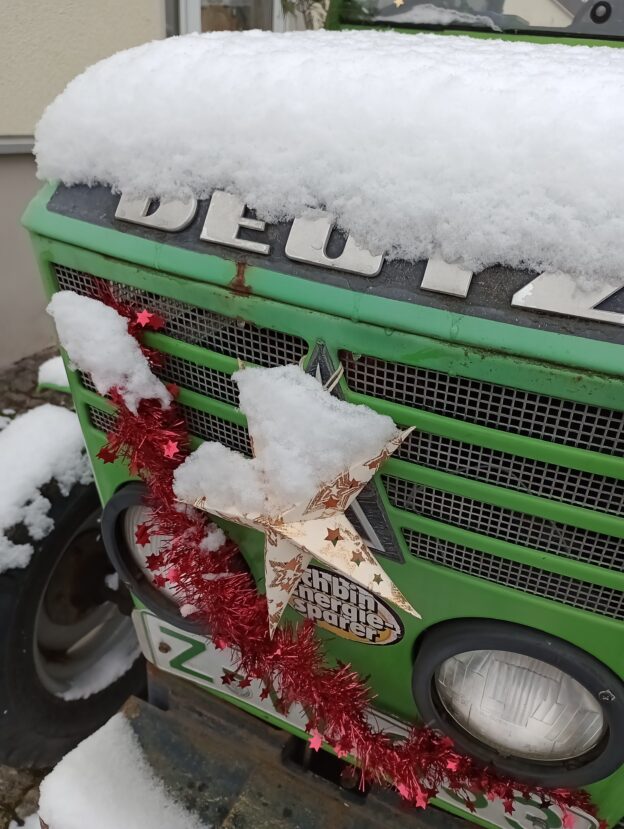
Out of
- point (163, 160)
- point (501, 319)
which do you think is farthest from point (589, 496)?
point (163, 160)

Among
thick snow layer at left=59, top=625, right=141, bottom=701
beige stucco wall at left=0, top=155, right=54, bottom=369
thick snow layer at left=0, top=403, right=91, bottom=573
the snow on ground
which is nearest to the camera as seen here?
thick snow layer at left=0, top=403, right=91, bottom=573

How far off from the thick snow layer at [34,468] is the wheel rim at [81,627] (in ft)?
0.42

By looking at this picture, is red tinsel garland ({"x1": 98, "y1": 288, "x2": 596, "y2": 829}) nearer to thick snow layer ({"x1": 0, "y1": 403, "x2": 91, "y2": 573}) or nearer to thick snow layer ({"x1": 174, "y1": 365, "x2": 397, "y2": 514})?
thick snow layer ({"x1": 174, "y1": 365, "x2": 397, "y2": 514})

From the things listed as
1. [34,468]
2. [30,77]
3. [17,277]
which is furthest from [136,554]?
[30,77]

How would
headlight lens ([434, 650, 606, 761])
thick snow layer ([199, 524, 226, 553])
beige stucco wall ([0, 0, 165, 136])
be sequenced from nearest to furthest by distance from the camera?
headlight lens ([434, 650, 606, 761])
thick snow layer ([199, 524, 226, 553])
beige stucco wall ([0, 0, 165, 136])

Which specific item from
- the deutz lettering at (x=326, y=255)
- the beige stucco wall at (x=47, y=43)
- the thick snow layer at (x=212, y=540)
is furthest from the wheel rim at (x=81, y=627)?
the beige stucco wall at (x=47, y=43)

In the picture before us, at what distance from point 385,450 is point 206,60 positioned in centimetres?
67

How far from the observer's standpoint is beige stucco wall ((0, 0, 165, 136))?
10.8 feet

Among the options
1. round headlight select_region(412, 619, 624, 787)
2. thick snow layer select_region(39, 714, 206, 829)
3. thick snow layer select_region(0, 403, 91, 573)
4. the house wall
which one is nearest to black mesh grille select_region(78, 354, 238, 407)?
round headlight select_region(412, 619, 624, 787)

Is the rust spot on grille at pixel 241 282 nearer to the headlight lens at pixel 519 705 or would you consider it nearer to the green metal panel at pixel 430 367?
the green metal panel at pixel 430 367

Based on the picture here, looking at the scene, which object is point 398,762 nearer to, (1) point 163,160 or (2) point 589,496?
(2) point 589,496

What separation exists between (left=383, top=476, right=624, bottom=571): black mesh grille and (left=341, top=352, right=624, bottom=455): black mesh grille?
135 mm

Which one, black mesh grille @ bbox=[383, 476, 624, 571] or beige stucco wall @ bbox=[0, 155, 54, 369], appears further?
beige stucco wall @ bbox=[0, 155, 54, 369]

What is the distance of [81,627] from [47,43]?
2.90m
